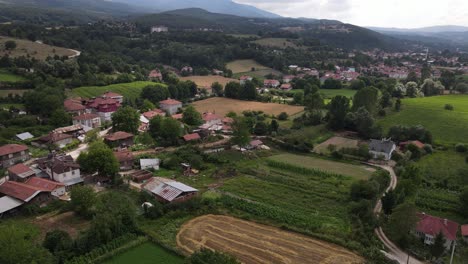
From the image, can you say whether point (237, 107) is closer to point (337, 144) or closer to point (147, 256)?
point (337, 144)

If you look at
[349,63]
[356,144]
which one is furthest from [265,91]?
[349,63]

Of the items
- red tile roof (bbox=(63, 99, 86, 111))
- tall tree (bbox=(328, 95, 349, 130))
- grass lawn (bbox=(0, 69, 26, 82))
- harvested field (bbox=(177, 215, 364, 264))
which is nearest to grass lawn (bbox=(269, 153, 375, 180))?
tall tree (bbox=(328, 95, 349, 130))

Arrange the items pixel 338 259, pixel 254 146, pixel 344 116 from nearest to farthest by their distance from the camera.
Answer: pixel 338 259 < pixel 254 146 < pixel 344 116

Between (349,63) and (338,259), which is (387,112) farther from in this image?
(349,63)

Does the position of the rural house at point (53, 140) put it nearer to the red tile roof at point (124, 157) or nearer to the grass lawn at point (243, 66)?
the red tile roof at point (124, 157)

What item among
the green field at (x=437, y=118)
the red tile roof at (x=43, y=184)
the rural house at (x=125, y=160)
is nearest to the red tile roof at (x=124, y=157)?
the rural house at (x=125, y=160)

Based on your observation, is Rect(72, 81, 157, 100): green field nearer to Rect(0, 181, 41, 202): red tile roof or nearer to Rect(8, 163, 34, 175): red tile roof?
Rect(8, 163, 34, 175): red tile roof
